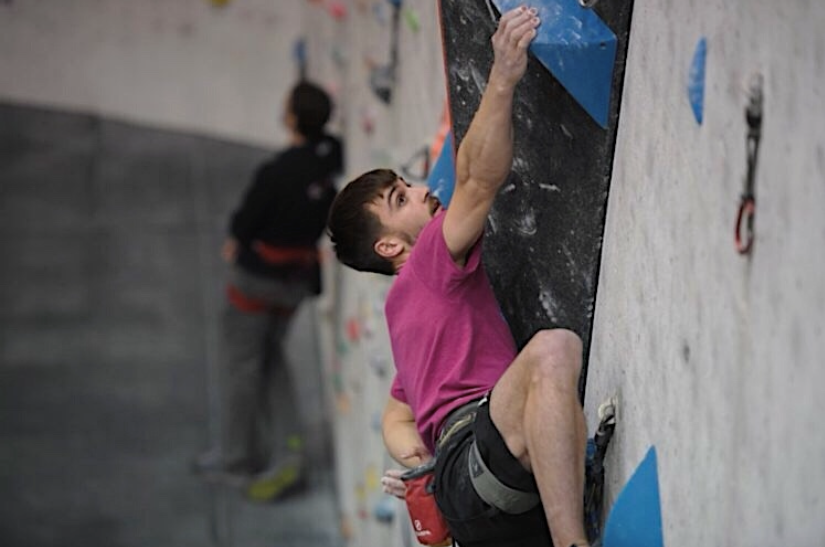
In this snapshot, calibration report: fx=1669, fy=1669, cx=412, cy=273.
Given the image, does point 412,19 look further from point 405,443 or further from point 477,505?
point 477,505

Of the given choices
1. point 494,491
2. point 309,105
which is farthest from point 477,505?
point 309,105

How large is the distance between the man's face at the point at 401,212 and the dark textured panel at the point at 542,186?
0.56ft

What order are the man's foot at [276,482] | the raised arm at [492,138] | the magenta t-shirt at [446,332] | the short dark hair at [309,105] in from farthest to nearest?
the man's foot at [276,482] → the short dark hair at [309,105] → the magenta t-shirt at [446,332] → the raised arm at [492,138]

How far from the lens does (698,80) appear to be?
2230mm

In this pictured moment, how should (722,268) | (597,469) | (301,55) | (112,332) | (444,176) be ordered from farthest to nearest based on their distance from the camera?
(301,55) → (112,332) → (444,176) → (597,469) → (722,268)

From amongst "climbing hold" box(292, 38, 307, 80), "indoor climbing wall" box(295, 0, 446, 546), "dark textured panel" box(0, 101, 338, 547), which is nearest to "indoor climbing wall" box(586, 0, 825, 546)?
"indoor climbing wall" box(295, 0, 446, 546)

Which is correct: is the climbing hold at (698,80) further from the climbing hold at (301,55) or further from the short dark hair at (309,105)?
the climbing hold at (301,55)

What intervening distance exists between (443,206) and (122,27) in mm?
5643

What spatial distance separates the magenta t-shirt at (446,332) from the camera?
288cm

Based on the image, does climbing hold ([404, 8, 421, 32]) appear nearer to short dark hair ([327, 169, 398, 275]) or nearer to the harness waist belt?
short dark hair ([327, 169, 398, 275])

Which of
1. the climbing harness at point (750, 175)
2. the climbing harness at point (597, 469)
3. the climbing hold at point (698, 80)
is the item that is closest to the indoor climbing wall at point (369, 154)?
the climbing harness at point (597, 469)

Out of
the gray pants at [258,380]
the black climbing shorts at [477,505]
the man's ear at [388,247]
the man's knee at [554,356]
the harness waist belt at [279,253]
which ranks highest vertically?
the man's knee at [554,356]

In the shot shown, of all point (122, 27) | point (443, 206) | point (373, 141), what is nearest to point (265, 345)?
point (373, 141)

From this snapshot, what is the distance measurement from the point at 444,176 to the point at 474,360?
2.10 feet
